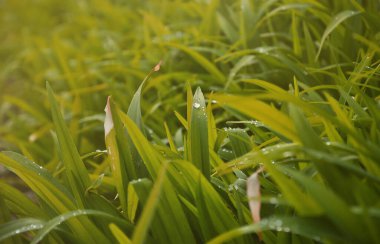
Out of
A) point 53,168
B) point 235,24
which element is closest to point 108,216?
point 53,168

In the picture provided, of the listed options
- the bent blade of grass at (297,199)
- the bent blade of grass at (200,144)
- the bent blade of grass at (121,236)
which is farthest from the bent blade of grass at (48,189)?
the bent blade of grass at (297,199)

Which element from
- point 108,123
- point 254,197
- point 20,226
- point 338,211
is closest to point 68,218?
point 20,226

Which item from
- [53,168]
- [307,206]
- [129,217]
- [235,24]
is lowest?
[53,168]

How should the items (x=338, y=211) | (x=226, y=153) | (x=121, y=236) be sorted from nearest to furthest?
(x=338, y=211) → (x=121, y=236) → (x=226, y=153)

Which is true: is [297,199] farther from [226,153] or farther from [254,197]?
[226,153]

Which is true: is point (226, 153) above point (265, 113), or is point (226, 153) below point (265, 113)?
below

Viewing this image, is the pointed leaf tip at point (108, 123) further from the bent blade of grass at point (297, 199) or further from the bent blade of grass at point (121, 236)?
the bent blade of grass at point (297, 199)

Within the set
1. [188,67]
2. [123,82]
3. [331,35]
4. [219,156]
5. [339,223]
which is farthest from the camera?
[123,82]

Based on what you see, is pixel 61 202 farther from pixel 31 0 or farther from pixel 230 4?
pixel 31 0

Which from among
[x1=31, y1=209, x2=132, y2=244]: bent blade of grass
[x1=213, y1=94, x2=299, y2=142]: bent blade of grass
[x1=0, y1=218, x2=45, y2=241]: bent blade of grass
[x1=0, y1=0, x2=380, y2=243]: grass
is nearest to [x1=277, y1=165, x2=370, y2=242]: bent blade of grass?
[x1=0, y1=0, x2=380, y2=243]: grass

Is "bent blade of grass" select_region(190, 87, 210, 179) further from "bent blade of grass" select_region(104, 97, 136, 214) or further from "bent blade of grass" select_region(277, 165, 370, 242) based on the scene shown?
"bent blade of grass" select_region(277, 165, 370, 242)
